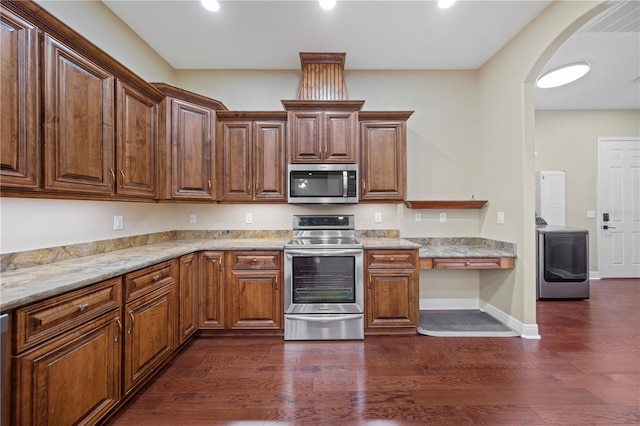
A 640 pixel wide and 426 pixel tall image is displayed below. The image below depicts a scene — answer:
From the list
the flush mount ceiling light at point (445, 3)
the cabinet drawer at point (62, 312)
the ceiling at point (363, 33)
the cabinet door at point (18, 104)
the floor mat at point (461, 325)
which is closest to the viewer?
the cabinet drawer at point (62, 312)

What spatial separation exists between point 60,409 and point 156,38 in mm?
3269

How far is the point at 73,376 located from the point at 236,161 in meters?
2.30

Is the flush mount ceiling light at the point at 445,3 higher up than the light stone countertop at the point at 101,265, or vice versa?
the flush mount ceiling light at the point at 445,3

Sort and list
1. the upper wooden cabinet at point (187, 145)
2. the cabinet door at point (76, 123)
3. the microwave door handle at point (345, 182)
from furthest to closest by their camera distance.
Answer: the microwave door handle at point (345, 182) → the upper wooden cabinet at point (187, 145) → the cabinet door at point (76, 123)

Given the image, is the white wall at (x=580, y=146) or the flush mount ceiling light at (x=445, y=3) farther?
the white wall at (x=580, y=146)

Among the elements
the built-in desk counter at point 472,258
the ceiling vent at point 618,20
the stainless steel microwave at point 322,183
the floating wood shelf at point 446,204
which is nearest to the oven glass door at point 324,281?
the stainless steel microwave at point 322,183

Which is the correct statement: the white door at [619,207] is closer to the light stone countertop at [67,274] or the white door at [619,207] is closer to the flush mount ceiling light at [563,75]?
the flush mount ceiling light at [563,75]

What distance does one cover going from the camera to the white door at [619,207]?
4781 mm

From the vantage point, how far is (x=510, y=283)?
298 centimetres

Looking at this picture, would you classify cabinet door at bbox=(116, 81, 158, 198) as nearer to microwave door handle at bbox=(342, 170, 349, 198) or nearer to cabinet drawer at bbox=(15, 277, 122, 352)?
cabinet drawer at bbox=(15, 277, 122, 352)

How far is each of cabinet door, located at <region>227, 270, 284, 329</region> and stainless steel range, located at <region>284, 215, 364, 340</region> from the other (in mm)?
120

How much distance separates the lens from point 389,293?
111 inches

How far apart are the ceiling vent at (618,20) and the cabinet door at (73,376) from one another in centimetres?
459

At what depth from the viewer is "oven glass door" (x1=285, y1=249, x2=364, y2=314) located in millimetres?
2775
